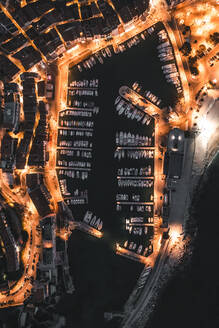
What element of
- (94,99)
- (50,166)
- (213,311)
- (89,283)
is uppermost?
(94,99)

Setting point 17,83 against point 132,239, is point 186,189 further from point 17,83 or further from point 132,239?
point 17,83

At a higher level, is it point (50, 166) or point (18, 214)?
point (50, 166)

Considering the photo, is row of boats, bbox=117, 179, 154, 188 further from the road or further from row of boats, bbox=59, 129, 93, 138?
the road

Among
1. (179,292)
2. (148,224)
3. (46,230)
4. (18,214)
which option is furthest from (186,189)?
(18,214)

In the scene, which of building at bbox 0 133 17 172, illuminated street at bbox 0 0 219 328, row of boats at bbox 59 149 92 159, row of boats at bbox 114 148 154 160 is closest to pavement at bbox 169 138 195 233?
illuminated street at bbox 0 0 219 328

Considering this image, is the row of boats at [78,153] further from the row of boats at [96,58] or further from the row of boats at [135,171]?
the row of boats at [96,58]

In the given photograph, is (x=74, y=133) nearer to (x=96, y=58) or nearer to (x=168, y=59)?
(x=96, y=58)
